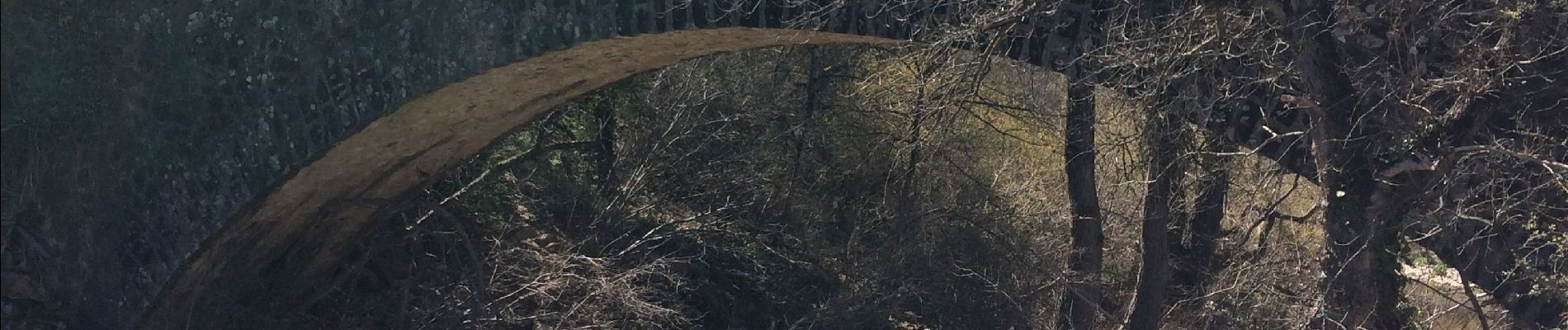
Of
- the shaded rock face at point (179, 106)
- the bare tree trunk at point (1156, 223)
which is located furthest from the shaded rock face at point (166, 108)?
the bare tree trunk at point (1156, 223)

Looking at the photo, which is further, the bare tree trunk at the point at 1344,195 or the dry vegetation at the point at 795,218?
the dry vegetation at the point at 795,218

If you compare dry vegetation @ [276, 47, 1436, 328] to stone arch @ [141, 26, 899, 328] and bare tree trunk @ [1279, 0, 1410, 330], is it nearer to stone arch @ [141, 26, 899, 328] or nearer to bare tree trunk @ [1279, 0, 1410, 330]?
bare tree trunk @ [1279, 0, 1410, 330]

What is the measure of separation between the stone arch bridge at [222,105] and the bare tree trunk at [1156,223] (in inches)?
63.0

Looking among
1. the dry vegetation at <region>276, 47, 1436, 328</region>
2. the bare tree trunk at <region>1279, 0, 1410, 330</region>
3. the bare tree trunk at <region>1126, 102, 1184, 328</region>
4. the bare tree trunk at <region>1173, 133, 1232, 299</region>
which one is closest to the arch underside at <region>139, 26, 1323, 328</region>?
the bare tree trunk at <region>1126, 102, 1184, 328</region>

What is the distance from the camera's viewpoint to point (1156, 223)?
21.8 feet

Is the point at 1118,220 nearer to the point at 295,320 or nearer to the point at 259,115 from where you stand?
the point at 295,320

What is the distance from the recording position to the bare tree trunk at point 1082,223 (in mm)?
6820

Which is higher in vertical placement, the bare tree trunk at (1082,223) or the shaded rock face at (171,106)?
the shaded rock face at (171,106)

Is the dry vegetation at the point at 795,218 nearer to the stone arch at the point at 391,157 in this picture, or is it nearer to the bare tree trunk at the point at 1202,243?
the bare tree trunk at the point at 1202,243

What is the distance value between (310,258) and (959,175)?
4.32 m

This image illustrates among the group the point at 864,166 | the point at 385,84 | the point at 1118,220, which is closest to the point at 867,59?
the point at 864,166

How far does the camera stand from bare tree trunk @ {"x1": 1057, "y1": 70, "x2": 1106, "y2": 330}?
22.4 feet

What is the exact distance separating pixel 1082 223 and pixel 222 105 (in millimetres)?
4270

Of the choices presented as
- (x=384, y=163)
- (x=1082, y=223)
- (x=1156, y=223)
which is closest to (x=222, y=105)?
(x=384, y=163)
